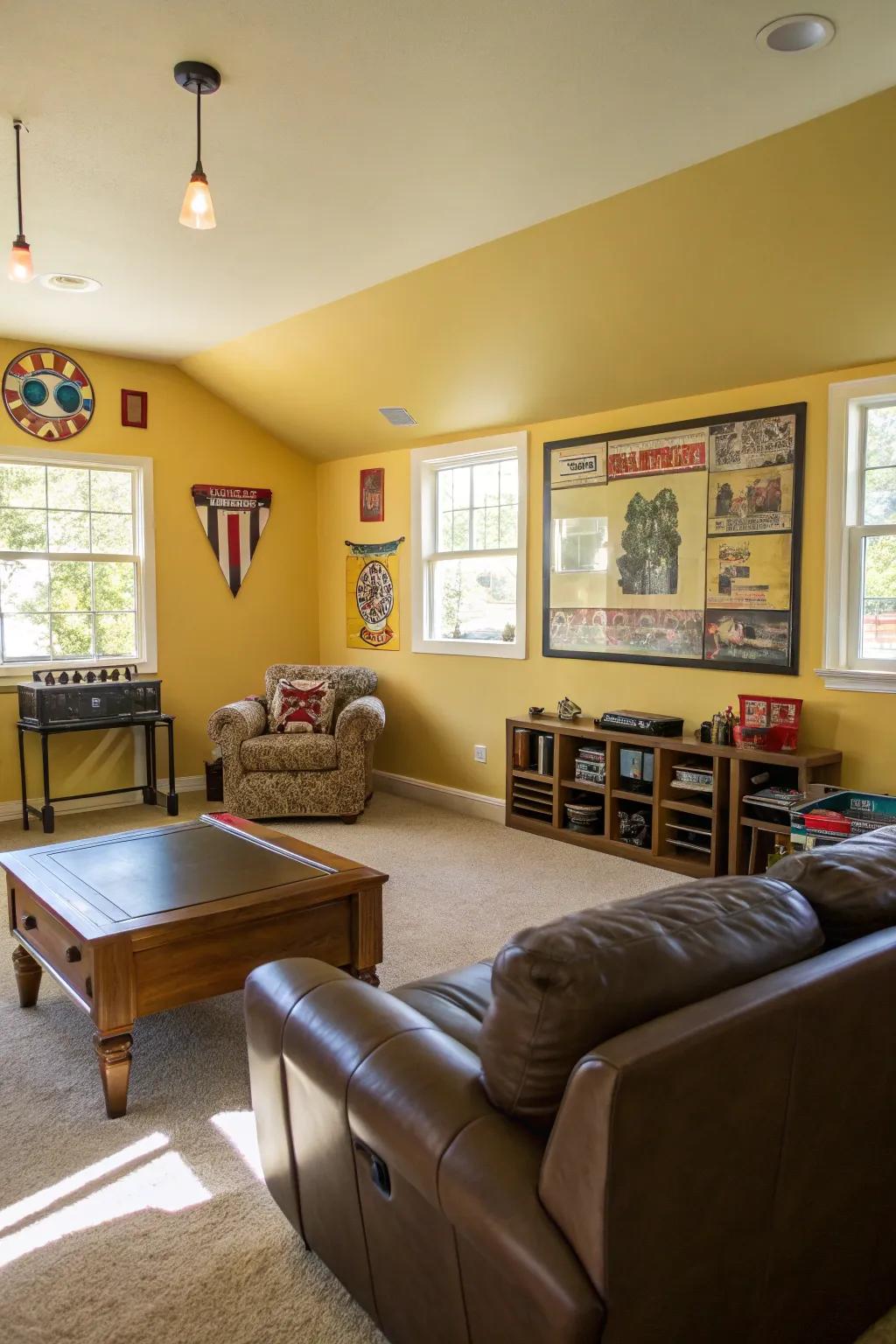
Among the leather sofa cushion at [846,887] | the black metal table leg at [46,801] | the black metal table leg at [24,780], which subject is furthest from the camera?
the black metal table leg at [24,780]

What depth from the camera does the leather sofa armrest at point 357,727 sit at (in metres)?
5.17

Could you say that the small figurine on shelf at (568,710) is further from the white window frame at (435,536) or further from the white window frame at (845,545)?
the white window frame at (845,545)

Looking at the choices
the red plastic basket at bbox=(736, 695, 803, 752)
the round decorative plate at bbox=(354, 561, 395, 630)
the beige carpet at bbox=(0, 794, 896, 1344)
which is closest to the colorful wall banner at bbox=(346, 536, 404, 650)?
the round decorative plate at bbox=(354, 561, 395, 630)

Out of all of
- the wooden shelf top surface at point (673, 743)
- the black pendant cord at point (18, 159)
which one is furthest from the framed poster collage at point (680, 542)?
the black pendant cord at point (18, 159)

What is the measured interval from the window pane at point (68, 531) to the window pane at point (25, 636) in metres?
0.44

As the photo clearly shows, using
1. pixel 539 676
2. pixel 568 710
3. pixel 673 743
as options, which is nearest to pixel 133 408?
pixel 539 676

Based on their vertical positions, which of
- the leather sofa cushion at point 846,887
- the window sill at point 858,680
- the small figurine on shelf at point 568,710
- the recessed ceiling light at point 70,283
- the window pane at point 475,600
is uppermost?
the recessed ceiling light at point 70,283

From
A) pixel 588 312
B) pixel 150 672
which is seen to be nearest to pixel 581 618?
pixel 588 312

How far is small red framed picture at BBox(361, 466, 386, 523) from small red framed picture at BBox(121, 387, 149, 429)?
4.65 ft

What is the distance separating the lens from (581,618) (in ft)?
16.1

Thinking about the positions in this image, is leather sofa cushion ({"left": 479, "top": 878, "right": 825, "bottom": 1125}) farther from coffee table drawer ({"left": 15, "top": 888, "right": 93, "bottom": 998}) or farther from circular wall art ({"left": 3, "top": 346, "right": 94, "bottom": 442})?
circular wall art ({"left": 3, "top": 346, "right": 94, "bottom": 442})

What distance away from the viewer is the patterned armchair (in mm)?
5152

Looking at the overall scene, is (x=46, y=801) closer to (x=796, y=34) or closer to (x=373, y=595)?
(x=373, y=595)

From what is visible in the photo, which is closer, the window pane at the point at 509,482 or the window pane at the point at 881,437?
the window pane at the point at 881,437
